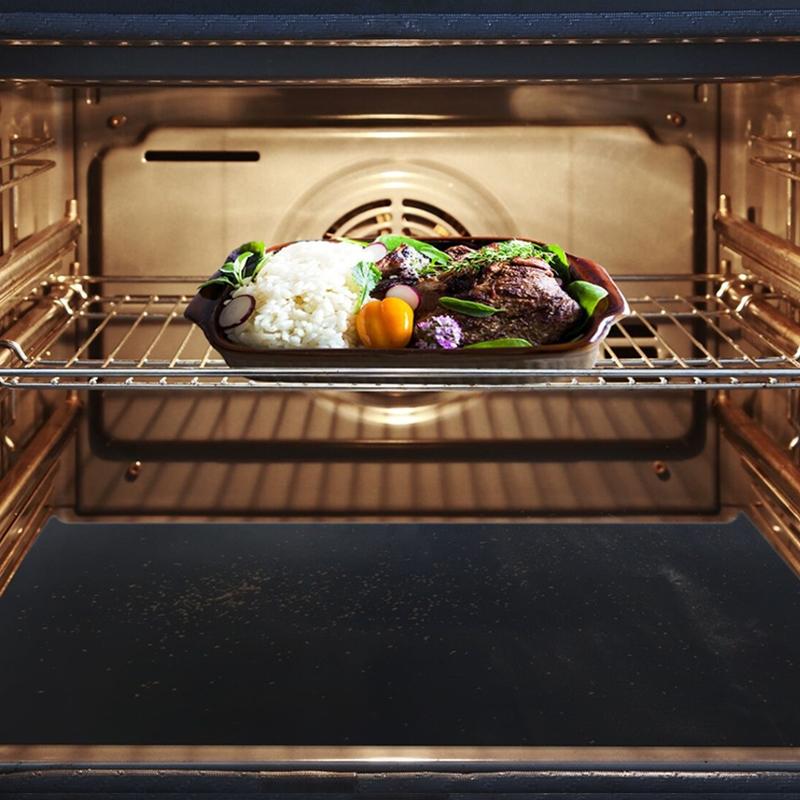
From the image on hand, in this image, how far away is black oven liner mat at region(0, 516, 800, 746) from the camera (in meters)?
1.08

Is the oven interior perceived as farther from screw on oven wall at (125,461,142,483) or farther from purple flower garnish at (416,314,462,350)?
purple flower garnish at (416,314,462,350)

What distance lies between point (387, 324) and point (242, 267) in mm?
230

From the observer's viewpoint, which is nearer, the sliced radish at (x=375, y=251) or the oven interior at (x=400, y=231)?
the sliced radish at (x=375, y=251)

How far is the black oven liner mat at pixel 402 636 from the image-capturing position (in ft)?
3.54

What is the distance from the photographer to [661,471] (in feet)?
5.23

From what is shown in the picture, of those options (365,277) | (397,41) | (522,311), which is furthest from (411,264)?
(397,41)

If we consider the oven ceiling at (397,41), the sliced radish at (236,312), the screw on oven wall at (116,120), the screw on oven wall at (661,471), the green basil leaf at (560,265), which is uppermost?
the oven ceiling at (397,41)

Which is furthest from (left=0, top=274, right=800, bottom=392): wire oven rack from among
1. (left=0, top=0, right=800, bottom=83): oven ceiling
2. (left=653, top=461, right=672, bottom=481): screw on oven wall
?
(left=0, top=0, right=800, bottom=83): oven ceiling

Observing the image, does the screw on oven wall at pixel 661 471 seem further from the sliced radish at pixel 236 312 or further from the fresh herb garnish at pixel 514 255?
the sliced radish at pixel 236 312

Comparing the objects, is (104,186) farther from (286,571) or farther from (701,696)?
(701,696)

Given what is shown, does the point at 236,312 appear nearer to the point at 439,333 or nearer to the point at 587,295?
the point at 439,333

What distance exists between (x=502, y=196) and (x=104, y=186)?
0.54 m

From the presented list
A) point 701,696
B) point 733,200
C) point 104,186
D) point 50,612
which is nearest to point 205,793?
point 50,612

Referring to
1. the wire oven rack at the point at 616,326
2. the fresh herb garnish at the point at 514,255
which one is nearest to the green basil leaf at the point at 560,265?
the fresh herb garnish at the point at 514,255
